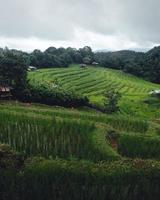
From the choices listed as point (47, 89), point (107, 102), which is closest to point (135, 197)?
point (47, 89)

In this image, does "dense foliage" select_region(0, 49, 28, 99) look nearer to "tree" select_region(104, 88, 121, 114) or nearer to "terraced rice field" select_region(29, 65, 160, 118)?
"tree" select_region(104, 88, 121, 114)

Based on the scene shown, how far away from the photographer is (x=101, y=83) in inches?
4970

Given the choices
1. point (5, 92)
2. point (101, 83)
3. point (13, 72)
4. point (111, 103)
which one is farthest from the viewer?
point (101, 83)

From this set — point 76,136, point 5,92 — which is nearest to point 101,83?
point 5,92

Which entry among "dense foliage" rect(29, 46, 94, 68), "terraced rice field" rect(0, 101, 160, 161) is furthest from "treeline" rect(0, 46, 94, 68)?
"terraced rice field" rect(0, 101, 160, 161)

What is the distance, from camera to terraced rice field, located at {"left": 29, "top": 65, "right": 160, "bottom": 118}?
101 meters

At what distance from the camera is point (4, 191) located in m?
33.3

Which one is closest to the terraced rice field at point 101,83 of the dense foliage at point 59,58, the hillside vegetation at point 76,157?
the dense foliage at point 59,58

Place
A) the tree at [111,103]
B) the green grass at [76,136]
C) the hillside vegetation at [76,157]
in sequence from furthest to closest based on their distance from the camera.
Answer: the tree at [111,103] → the green grass at [76,136] → the hillside vegetation at [76,157]

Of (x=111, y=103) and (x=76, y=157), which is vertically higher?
(x=76, y=157)

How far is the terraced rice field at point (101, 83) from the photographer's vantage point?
101125 millimetres

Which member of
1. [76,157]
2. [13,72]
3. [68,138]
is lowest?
[76,157]

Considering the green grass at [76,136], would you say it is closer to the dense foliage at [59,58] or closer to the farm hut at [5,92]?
the farm hut at [5,92]

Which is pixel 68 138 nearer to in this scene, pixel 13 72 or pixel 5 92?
pixel 5 92
